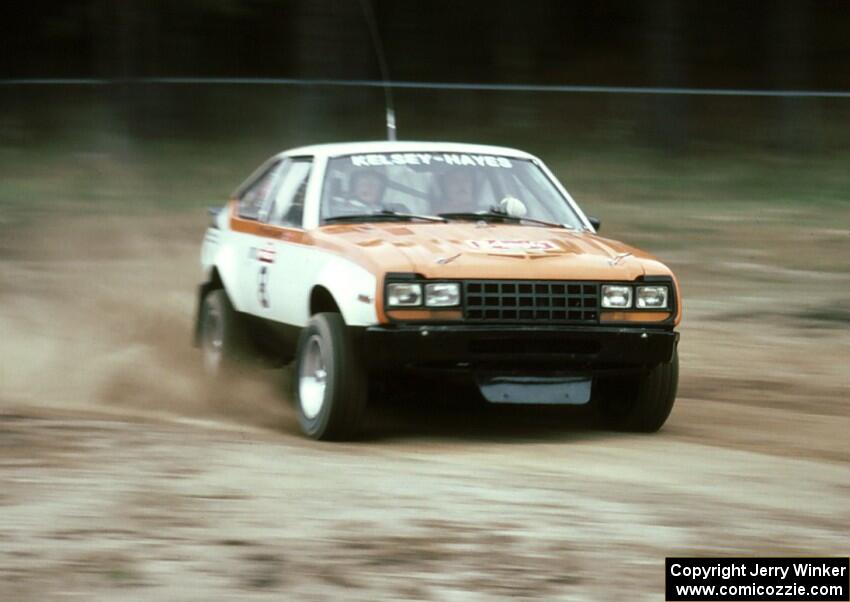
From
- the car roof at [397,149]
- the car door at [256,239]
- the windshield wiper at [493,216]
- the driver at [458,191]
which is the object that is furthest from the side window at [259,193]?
the windshield wiper at [493,216]

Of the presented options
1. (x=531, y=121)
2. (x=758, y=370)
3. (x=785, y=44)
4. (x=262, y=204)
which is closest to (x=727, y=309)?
(x=758, y=370)

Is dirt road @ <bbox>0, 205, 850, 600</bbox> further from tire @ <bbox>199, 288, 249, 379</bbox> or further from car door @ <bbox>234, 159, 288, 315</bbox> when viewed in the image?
car door @ <bbox>234, 159, 288, 315</bbox>

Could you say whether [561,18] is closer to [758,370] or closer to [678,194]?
[678,194]

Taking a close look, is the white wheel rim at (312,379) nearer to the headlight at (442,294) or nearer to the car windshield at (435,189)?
the headlight at (442,294)

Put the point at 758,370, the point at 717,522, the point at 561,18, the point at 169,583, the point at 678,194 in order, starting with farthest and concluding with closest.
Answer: the point at 561,18 < the point at 678,194 < the point at 758,370 < the point at 717,522 < the point at 169,583

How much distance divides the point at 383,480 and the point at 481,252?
1.65m

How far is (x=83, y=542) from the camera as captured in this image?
19.5 feet

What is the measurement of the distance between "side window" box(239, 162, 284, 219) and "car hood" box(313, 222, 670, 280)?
4.09 feet

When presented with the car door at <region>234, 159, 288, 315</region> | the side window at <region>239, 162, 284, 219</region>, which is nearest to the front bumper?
the car door at <region>234, 159, 288, 315</region>

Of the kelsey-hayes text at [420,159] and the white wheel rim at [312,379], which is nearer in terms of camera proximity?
the white wheel rim at [312,379]

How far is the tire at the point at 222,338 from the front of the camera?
10.4 m

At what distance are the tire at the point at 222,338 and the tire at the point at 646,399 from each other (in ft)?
8.12

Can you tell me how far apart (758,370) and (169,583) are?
22.4 ft

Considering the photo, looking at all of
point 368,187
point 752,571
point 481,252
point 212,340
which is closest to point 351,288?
point 481,252
